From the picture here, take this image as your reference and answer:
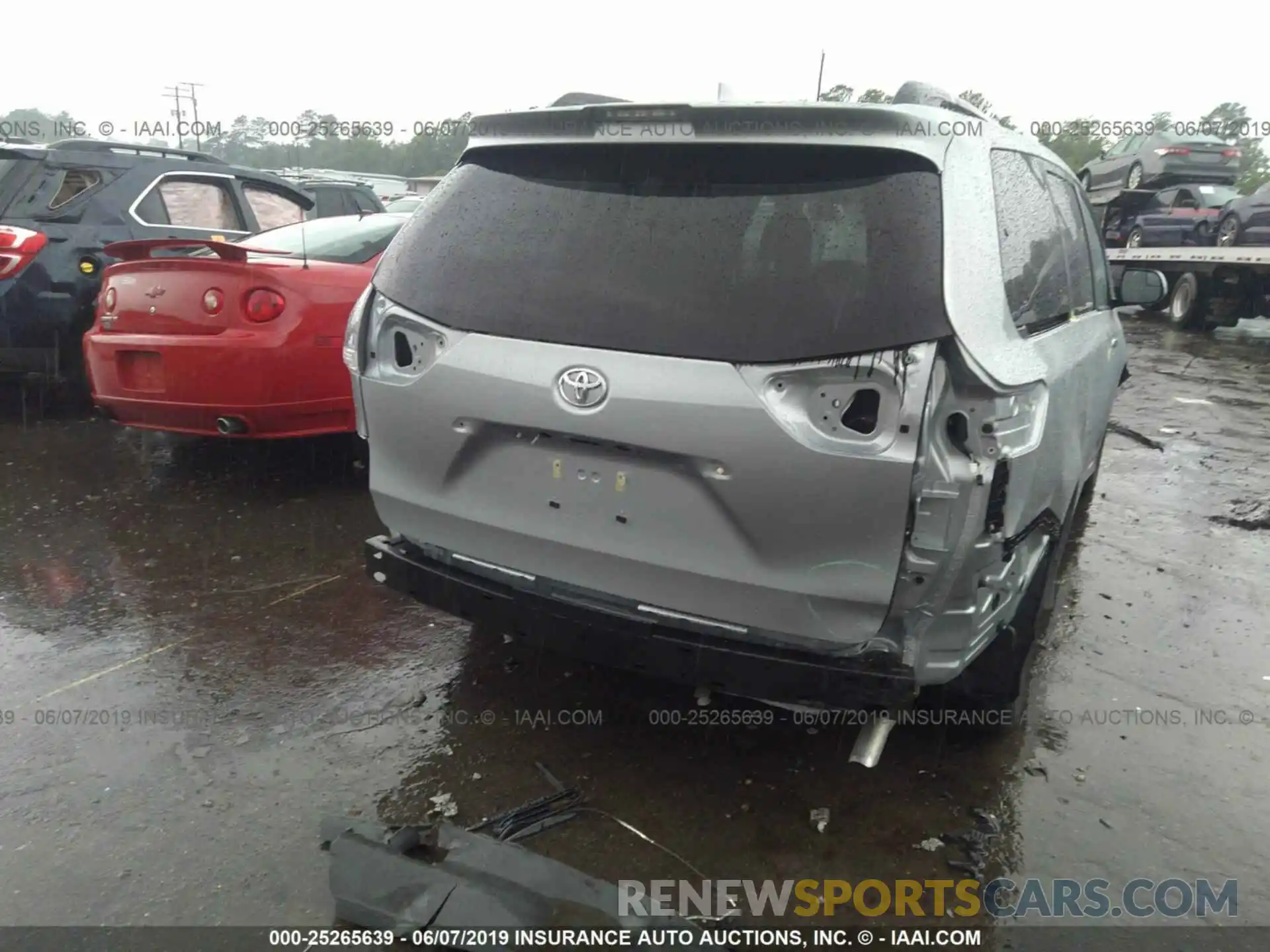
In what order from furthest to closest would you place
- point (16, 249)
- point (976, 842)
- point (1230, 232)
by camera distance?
point (1230, 232) < point (16, 249) < point (976, 842)

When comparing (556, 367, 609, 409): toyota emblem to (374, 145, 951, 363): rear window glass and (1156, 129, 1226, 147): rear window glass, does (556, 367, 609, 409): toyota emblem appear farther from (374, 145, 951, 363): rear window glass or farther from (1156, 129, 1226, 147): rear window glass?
(1156, 129, 1226, 147): rear window glass

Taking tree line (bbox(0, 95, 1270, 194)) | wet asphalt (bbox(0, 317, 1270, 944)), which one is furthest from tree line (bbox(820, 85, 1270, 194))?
wet asphalt (bbox(0, 317, 1270, 944))

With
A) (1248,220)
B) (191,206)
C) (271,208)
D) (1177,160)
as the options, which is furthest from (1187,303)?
(191,206)

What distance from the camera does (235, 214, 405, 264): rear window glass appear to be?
5379mm

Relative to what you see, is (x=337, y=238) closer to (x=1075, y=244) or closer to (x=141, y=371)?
(x=141, y=371)

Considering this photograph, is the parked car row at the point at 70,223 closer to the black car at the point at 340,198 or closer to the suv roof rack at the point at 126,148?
the suv roof rack at the point at 126,148

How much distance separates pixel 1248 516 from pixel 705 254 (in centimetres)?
463

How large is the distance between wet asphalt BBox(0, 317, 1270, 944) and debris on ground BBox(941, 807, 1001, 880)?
0.03 meters

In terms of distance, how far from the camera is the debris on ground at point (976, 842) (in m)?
2.54

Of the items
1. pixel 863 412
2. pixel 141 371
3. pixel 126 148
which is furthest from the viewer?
pixel 126 148

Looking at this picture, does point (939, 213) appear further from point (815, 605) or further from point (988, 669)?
point (988, 669)

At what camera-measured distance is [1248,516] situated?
5.54 metres

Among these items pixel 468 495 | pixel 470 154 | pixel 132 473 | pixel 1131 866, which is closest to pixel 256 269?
pixel 132 473

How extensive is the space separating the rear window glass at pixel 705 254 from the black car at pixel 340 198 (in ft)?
26.9
